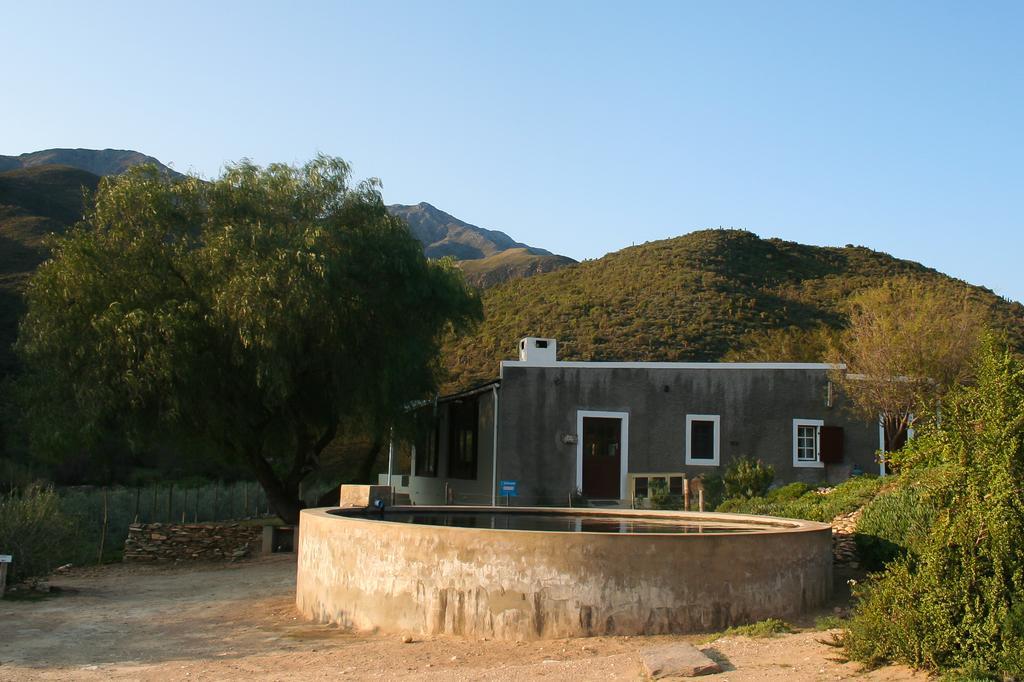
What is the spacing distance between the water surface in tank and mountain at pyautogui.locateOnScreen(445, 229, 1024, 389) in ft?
79.5

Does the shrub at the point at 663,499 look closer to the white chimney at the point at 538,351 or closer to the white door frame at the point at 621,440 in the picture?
the white door frame at the point at 621,440

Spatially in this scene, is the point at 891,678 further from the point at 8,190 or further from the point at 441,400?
the point at 8,190

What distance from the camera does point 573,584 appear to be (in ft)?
29.2

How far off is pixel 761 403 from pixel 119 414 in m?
13.8

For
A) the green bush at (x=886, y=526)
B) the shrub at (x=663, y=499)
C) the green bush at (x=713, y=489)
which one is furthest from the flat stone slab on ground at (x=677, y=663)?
the shrub at (x=663, y=499)

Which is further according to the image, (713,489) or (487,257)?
(487,257)

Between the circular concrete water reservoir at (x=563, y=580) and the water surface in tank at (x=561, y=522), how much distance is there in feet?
6.81

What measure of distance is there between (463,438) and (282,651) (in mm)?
15492

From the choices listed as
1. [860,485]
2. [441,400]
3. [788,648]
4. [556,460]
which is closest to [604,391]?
[556,460]

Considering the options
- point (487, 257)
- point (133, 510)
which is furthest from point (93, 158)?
point (133, 510)

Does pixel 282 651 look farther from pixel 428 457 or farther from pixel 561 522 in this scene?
pixel 428 457

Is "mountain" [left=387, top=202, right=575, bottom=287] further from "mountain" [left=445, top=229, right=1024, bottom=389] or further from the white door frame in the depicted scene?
the white door frame

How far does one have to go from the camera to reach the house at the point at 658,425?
2089 centimetres

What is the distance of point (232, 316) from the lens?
17734 mm
